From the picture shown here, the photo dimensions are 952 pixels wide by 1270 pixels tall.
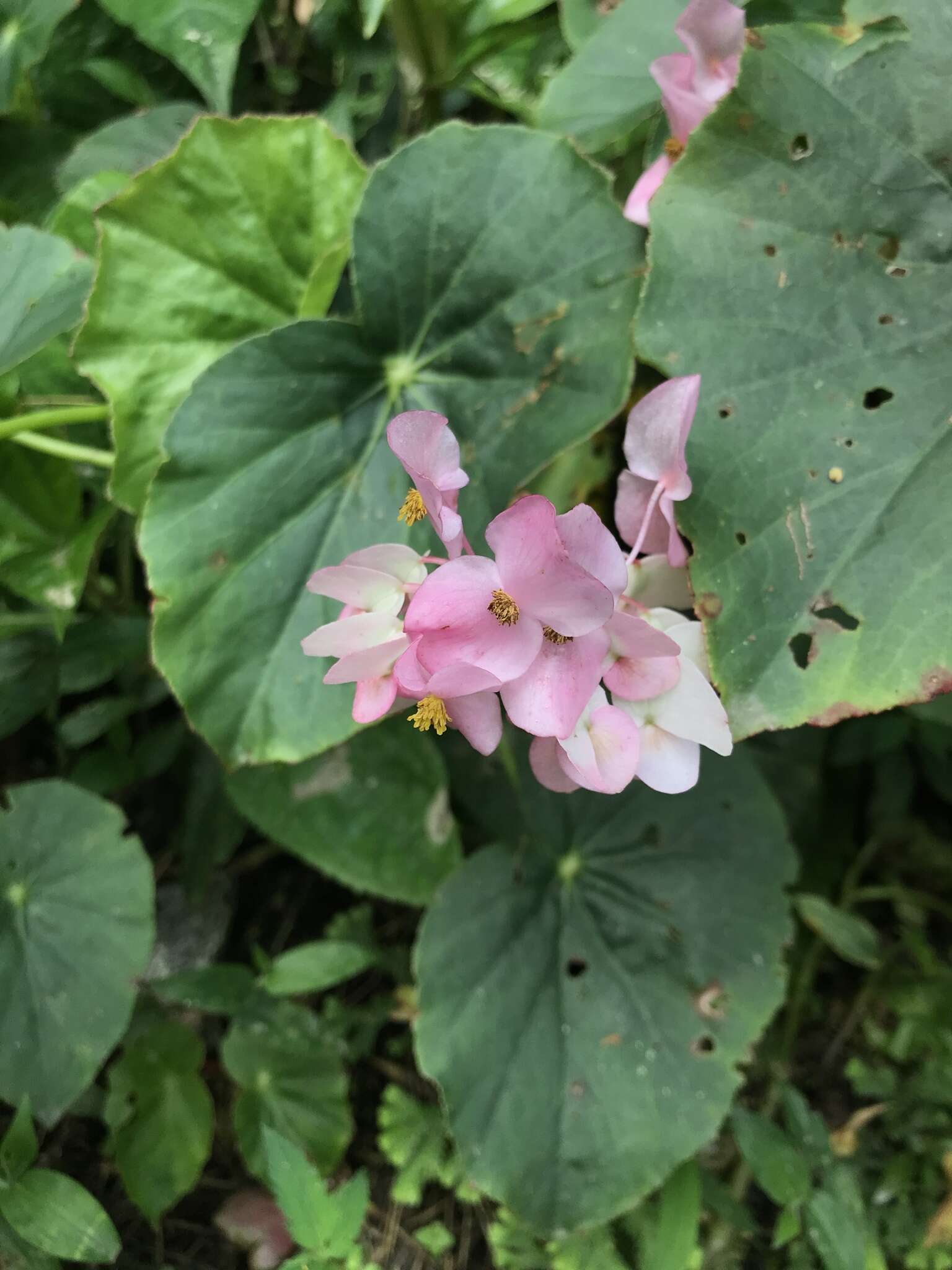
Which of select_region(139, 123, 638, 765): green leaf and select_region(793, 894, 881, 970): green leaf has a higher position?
select_region(139, 123, 638, 765): green leaf

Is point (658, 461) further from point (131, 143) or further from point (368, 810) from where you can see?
point (131, 143)

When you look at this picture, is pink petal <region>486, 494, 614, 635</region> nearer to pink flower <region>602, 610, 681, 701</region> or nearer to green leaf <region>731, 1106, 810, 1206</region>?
pink flower <region>602, 610, 681, 701</region>

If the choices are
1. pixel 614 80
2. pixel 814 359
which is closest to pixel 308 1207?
pixel 814 359

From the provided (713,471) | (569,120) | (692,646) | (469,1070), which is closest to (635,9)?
(569,120)

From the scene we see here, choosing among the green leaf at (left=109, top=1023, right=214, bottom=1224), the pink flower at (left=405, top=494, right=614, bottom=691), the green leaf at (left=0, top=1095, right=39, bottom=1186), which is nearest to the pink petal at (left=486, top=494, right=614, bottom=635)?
the pink flower at (left=405, top=494, right=614, bottom=691)

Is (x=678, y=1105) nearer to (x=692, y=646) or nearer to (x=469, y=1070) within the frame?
(x=469, y=1070)
